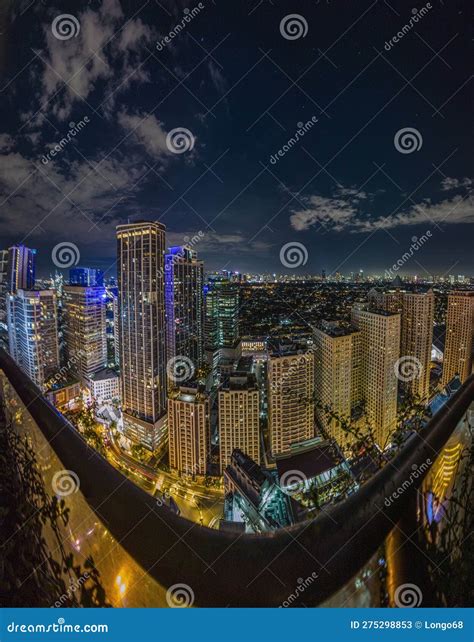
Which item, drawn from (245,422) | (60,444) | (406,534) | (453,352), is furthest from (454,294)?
(60,444)

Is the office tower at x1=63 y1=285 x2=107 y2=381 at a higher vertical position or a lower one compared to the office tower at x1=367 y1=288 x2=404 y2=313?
lower

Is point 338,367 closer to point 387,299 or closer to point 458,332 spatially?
point 387,299

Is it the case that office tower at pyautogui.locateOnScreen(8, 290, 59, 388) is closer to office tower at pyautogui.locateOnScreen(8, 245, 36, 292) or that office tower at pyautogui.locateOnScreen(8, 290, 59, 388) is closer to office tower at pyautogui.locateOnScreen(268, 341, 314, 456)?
office tower at pyautogui.locateOnScreen(8, 245, 36, 292)

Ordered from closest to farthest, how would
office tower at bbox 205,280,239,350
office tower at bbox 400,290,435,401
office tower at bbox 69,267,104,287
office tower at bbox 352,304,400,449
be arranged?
office tower at bbox 352,304,400,449, office tower at bbox 400,290,435,401, office tower at bbox 69,267,104,287, office tower at bbox 205,280,239,350

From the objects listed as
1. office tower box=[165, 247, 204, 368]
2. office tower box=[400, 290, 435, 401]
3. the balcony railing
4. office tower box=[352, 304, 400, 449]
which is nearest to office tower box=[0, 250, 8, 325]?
office tower box=[165, 247, 204, 368]

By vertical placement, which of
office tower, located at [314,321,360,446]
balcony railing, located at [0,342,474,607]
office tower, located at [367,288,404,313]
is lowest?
office tower, located at [314,321,360,446]

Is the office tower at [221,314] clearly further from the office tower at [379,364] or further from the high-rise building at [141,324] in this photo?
the office tower at [379,364]
